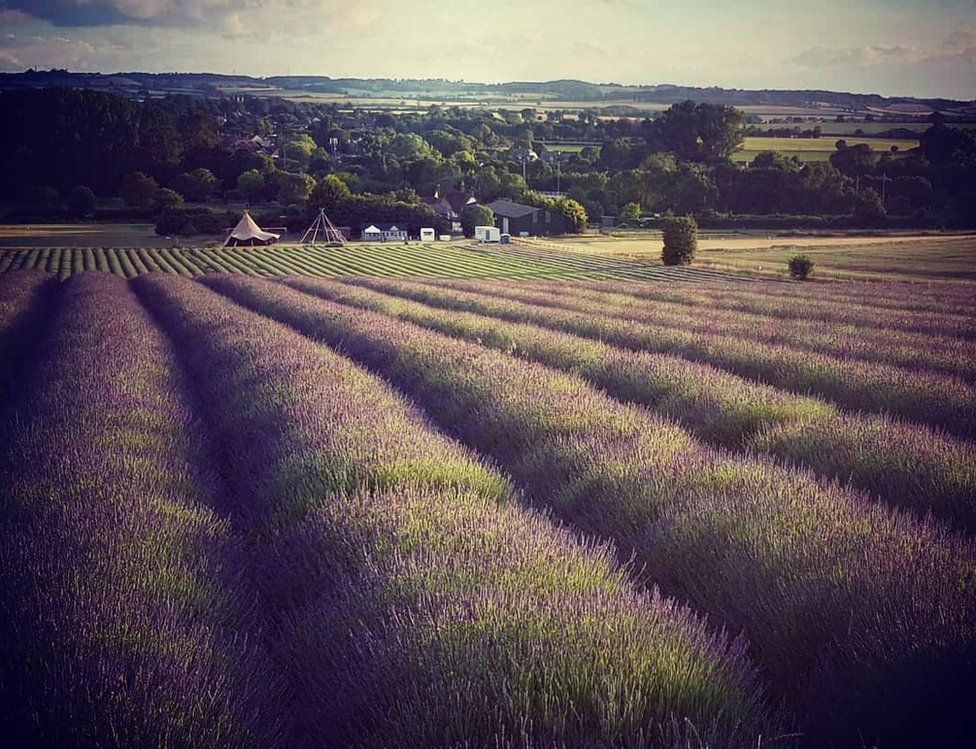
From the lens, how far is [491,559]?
2572 mm

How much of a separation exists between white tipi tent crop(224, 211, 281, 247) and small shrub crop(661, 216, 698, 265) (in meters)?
24.0

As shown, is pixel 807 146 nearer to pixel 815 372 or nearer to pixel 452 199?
pixel 452 199

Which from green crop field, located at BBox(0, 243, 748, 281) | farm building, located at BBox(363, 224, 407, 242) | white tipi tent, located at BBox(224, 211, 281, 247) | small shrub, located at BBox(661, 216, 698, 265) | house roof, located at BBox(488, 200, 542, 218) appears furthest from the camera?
house roof, located at BBox(488, 200, 542, 218)

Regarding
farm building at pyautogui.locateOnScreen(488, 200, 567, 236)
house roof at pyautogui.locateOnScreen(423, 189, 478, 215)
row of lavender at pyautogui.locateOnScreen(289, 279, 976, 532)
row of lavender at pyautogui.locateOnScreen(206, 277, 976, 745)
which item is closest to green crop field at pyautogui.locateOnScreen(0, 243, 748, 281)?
farm building at pyautogui.locateOnScreen(488, 200, 567, 236)

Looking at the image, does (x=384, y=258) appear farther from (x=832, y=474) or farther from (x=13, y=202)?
(x=832, y=474)

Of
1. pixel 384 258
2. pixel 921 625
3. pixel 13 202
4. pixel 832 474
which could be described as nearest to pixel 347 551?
pixel 921 625

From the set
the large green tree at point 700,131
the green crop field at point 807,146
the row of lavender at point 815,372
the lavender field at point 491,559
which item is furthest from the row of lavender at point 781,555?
the large green tree at point 700,131

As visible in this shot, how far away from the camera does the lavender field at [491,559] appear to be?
73.3 inches

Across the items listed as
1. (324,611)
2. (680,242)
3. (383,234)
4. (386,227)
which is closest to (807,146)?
(680,242)

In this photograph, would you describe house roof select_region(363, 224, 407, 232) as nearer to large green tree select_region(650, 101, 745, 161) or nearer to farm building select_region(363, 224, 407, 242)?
farm building select_region(363, 224, 407, 242)

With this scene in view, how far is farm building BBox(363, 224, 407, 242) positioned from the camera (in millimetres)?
50750

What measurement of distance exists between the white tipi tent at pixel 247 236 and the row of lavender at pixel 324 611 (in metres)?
41.8

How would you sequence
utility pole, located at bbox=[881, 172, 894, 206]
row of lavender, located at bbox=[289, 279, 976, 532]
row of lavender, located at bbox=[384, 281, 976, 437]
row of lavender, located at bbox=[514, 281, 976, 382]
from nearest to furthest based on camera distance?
row of lavender, located at bbox=[289, 279, 976, 532]
row of lavender, located at bbox=[384, 281, 976, 437]
row of lavender, located at bbox=[514, 281, 976, 382]
utility pole, located at bbox=[881, 172, 894, 206]

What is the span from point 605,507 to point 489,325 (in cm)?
646
